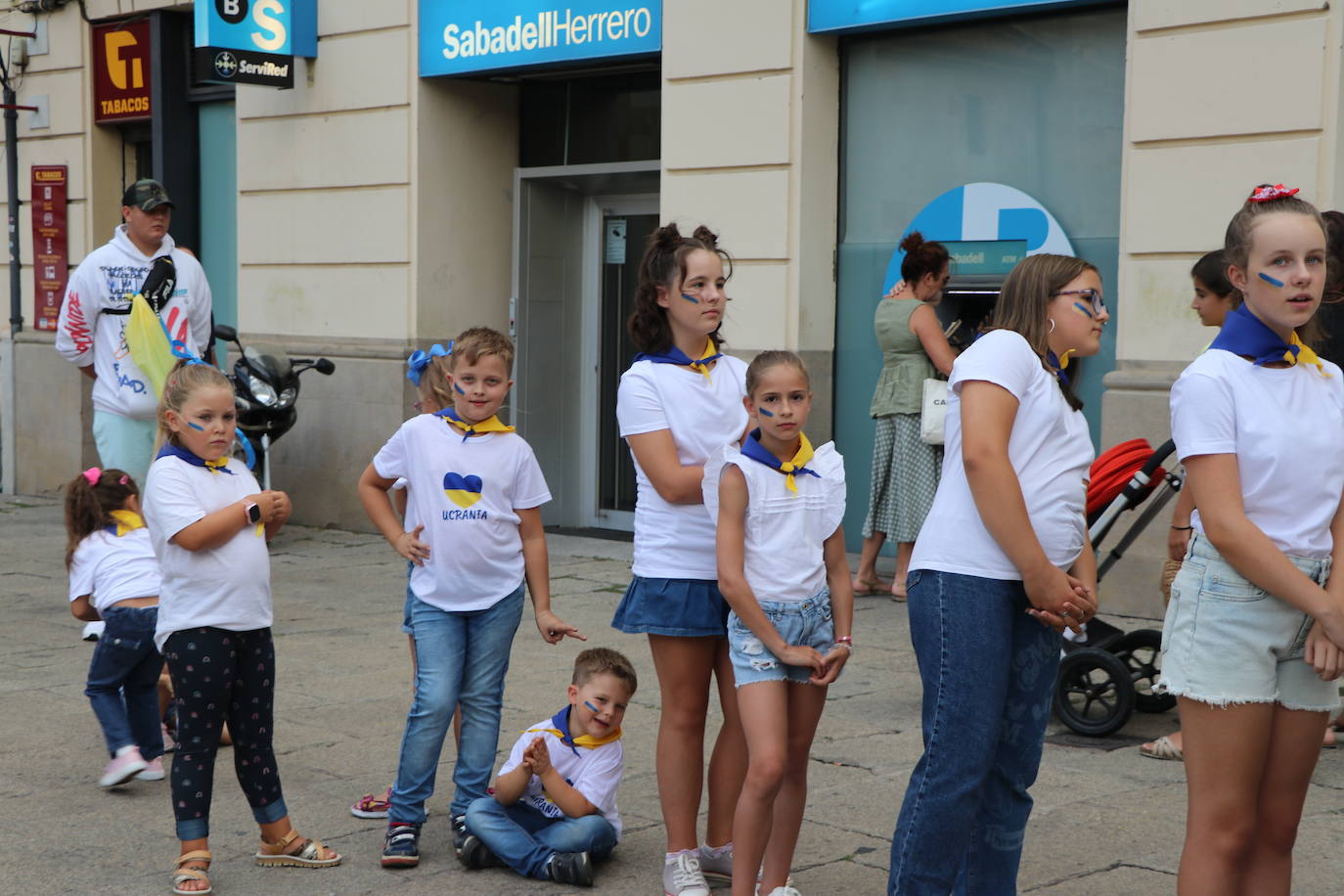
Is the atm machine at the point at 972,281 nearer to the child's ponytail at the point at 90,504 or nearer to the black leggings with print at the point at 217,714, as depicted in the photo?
the child's ponytail at the point at 90,504

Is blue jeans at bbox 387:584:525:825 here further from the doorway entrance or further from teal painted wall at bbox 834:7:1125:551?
the doorway entrance

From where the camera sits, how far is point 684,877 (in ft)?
13.5

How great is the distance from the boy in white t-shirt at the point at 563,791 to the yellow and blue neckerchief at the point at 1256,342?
1864 millimetres

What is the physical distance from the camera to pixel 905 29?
9180 millimetres

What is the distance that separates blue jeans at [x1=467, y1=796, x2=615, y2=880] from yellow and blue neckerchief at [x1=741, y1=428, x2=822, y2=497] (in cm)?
115

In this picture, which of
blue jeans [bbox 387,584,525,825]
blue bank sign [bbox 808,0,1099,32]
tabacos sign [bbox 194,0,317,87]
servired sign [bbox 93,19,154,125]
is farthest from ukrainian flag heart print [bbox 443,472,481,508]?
servired sign [bbox 93,19,154,125]

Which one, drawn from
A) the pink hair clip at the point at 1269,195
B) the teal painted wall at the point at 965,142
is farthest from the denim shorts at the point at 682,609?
the teal painted wall at the point at 965,142

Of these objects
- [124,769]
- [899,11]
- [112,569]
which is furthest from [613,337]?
[124,769]

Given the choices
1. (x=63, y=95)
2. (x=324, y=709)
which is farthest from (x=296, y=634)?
(x=63, y=95)

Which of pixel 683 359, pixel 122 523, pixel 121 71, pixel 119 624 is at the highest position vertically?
pixel 121 71

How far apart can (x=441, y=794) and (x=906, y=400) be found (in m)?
3.99

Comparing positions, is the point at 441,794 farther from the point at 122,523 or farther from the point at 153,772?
the point at 122,523

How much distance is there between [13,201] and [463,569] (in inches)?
448

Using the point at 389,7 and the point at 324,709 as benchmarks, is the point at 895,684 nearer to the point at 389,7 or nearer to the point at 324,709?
the point at 324,709
